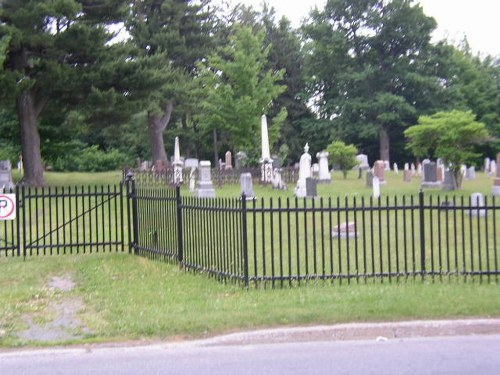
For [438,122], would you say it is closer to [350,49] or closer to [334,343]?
[334,343]

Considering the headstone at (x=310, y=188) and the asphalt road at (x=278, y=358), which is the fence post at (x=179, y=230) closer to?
the asphalt road at (x=278, y=358)

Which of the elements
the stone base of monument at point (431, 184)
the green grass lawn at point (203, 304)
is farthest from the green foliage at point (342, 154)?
the green grass lawn at point (203, 304)

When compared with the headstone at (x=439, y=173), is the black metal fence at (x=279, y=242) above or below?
below

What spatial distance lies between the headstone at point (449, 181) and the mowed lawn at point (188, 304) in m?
18.3

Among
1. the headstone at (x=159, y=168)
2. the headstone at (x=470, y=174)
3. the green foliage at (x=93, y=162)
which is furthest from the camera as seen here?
the green foliage at (x=93, y=162)

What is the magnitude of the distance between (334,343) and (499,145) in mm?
42960

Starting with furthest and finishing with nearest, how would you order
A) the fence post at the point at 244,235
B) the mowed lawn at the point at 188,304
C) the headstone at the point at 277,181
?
the headstone at the point at 277,181 < the fence post at the point at 244,235 < the mowed lawn at the point at 188,304

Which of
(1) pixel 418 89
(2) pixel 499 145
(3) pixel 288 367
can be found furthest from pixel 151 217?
(1) pixel 418 89

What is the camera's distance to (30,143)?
31.4m

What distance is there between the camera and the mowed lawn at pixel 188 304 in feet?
28.6

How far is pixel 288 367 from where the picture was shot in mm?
7281

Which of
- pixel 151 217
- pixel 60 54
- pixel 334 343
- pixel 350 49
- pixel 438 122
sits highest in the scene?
pixel 350 49

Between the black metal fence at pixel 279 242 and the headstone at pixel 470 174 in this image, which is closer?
the black metal fence at pixel 279 242

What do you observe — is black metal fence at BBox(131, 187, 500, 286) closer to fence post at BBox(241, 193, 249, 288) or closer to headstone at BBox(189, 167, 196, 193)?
fence post at BBox(241, 193, 249, 288)
